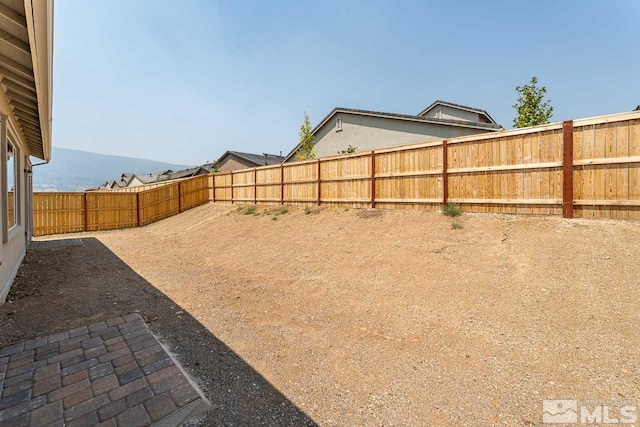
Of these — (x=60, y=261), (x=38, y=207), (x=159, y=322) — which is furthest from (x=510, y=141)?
(x=38, y=207)

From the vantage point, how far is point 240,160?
29688 millimetres

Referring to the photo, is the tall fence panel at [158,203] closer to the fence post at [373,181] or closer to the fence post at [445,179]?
the fence post at [373,181]

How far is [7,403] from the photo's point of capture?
7.34ft

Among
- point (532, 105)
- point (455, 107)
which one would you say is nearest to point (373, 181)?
point (532, 105)

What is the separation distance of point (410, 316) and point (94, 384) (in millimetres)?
3615

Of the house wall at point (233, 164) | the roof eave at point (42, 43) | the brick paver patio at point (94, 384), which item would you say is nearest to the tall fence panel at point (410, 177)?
the brick paver patio at point (94, 384)

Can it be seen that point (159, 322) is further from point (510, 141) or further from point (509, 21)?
point (509, 21)

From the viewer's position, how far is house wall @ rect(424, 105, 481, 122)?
59.3 feet

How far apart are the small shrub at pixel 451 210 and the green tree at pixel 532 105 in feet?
33.1

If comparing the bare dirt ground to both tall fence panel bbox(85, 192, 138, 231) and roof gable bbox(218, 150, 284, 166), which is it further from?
roof gable bbox(218, 150, 284, 166)

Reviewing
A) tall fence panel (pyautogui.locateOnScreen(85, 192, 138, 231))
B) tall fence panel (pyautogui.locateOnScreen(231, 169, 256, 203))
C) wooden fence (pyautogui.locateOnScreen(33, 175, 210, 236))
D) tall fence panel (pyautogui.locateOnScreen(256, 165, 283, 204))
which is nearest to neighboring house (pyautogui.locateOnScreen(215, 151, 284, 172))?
wooden fence (pyautogui.locateOnScreen(33, 175, 210, 236))

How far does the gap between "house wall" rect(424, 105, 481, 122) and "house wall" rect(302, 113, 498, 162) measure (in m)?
5.23

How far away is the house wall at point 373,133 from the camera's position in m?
14.4

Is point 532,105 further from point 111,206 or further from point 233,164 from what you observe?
point 233,164
